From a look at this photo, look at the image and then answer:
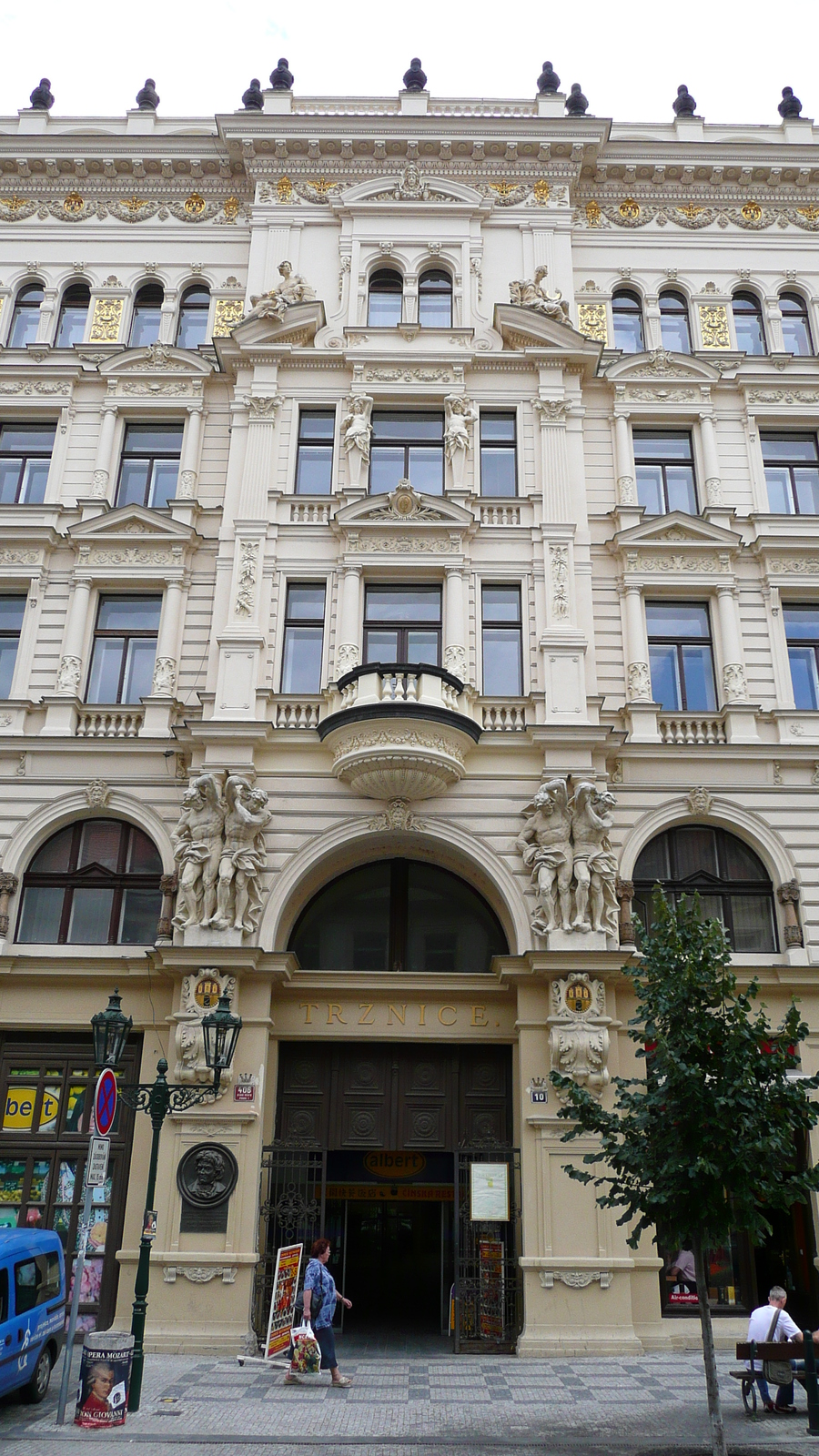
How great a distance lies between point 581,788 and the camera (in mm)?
20781

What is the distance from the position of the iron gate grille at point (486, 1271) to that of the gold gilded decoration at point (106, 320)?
2032 cm

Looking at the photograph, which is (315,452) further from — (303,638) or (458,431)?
(303,638)

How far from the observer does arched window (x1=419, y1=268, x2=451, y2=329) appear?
26922 millimetres

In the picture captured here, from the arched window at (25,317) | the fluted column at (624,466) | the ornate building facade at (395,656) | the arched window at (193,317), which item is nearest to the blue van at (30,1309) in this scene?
the ornate building facade at (395,656)

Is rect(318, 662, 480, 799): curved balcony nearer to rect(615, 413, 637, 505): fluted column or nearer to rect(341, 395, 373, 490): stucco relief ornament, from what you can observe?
rect(341, 395, 373, 490): stucco relief ornament

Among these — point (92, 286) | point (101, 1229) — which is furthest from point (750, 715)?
point (92, 286)

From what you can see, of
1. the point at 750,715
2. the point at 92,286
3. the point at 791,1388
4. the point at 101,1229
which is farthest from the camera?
the point at 92,286

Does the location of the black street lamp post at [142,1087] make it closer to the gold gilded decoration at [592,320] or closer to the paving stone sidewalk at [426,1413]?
the paving stone sidewalk at [426,1413]

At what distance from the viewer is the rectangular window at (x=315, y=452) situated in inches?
993

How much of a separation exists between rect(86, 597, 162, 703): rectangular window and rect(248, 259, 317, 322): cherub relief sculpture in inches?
283

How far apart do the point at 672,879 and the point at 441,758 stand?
17.5 ft

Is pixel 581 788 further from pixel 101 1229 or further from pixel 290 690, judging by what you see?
pixel 101 1229

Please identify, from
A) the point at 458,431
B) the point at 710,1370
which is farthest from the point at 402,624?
the point at 710,1370

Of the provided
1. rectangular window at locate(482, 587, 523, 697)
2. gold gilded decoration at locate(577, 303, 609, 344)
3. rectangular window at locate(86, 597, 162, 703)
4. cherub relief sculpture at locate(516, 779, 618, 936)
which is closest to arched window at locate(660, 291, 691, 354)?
gold gilded decoration at locate(577, 303, 609, 344)
